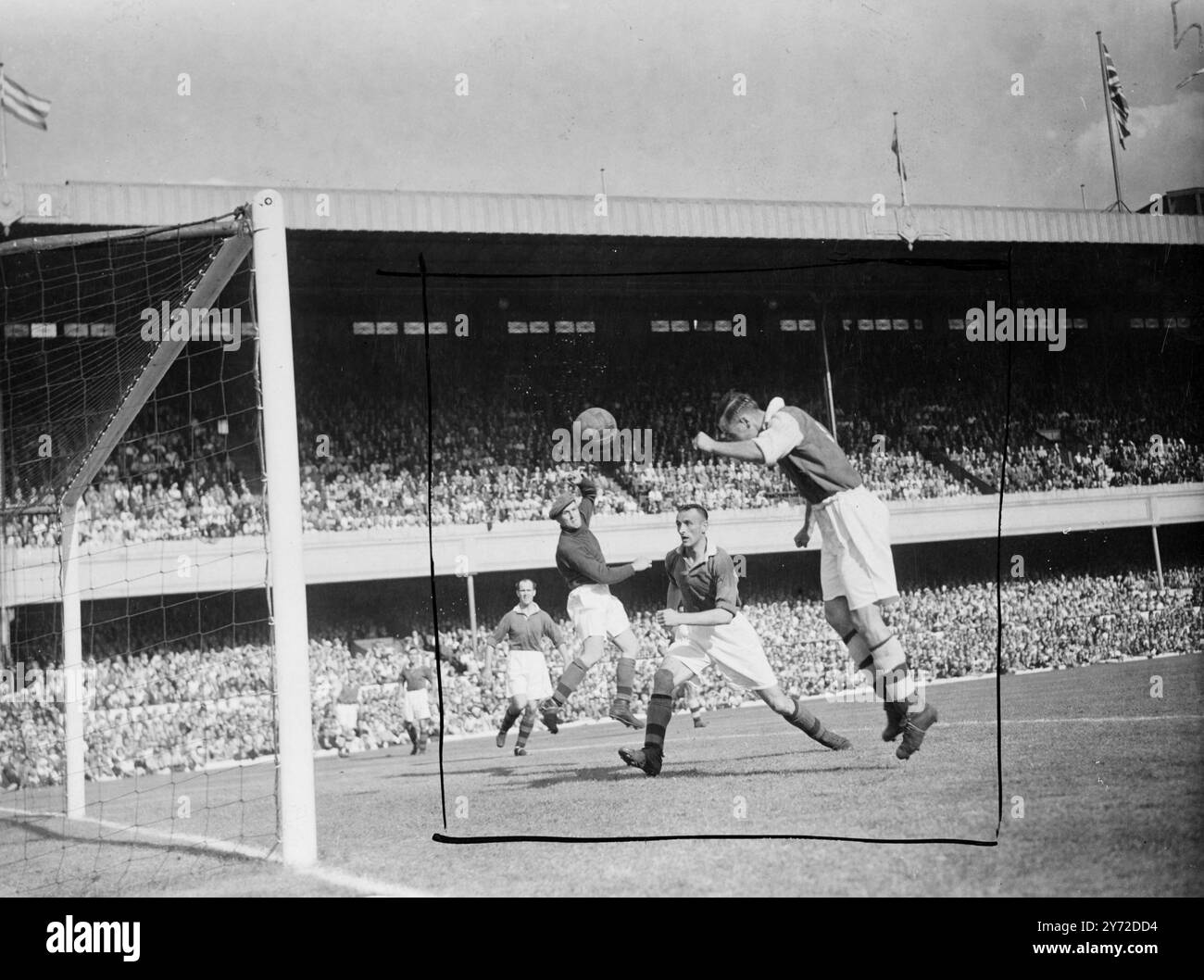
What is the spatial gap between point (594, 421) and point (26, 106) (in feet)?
13.3

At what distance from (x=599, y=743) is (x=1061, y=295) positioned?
14.3 feet

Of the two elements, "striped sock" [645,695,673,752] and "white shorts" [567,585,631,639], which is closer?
"striped sock" [645,695,673,752]

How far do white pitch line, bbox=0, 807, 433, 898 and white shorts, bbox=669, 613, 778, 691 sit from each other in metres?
1.87

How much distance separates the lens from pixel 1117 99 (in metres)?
6.68

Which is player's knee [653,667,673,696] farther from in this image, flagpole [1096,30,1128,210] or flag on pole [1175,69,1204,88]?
flag on pole [1175,69,1204,88]

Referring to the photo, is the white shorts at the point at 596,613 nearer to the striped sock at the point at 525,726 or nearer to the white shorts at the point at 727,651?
the striped sock at the point at 525,726

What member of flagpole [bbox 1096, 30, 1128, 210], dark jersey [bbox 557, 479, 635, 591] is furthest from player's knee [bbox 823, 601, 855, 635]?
flagpole [bbox 1096, 30, 1128, 210]

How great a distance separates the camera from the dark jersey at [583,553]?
7332 mm

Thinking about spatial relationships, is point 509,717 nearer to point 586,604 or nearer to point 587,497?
point 586,604

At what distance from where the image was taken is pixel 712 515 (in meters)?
7.05

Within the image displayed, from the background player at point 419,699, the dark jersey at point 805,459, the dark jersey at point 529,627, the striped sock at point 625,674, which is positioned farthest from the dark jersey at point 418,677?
the dark jersey at point 805,459

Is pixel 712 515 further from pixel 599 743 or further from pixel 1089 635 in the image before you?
pixel 1089 635

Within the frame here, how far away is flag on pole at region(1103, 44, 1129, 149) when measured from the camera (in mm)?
6602

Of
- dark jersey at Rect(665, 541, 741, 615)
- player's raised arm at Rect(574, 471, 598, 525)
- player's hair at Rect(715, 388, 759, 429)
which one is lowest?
dark jersey at Rect(665, 541, 741, 615)
